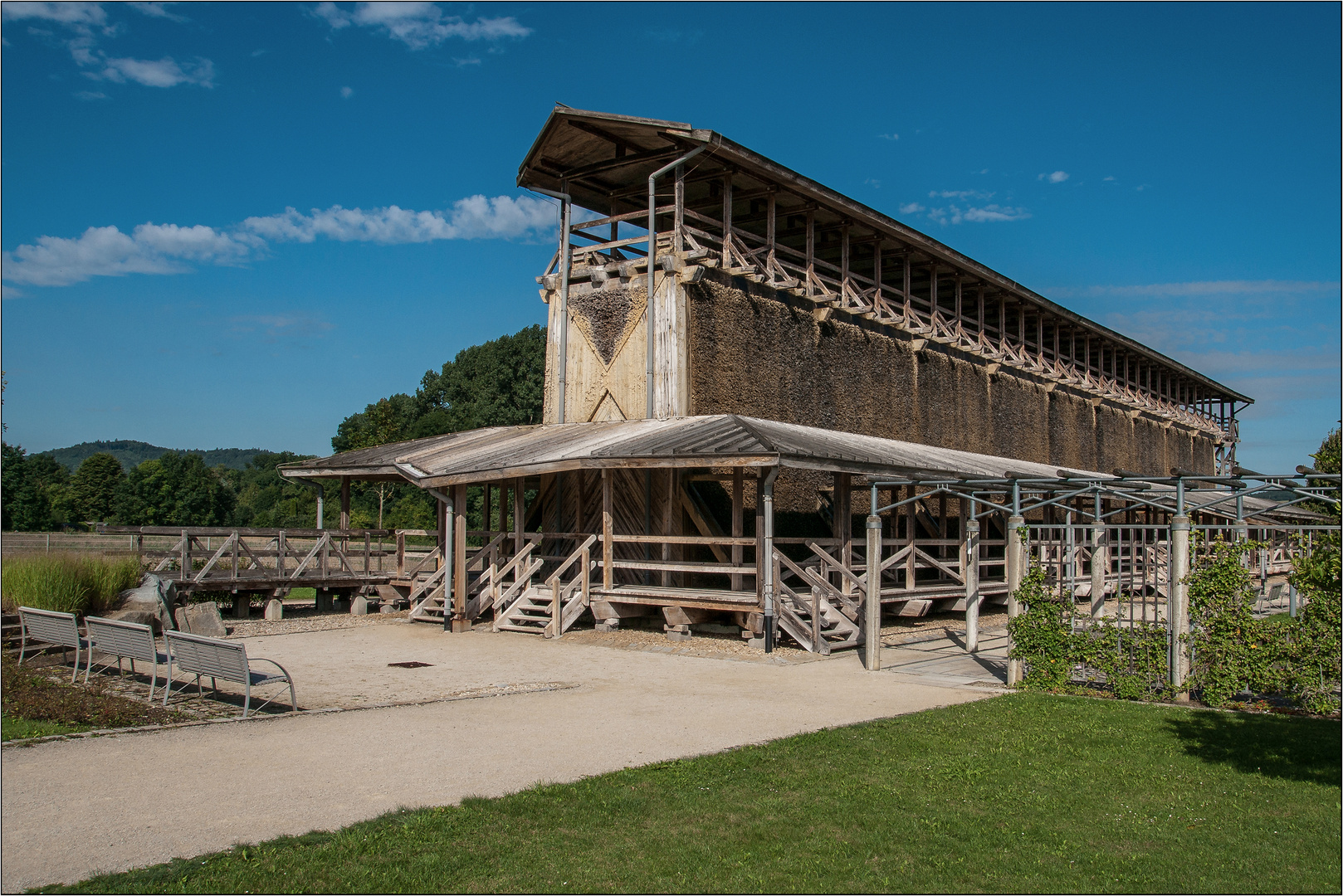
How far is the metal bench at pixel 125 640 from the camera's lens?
9727mm

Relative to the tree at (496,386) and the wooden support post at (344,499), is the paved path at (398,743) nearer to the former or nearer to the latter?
the wooden support post at (344,499)

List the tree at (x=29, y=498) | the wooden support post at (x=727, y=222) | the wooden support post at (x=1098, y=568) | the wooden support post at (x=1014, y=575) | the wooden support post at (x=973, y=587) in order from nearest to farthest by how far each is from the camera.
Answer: the wooden support post at (x=1014, y=575) < the wooden support post at (x=1098, y=568) < the wooden support post at (x=973, y=587) < the wooden support post at (x=727, y=222) < the tree at (x=29, y=498)

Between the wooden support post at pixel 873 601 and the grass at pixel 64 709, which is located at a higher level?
the wooden support post at pixel 873 601

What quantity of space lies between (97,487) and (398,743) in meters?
68.1

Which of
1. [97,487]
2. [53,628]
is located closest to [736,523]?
[53,628]

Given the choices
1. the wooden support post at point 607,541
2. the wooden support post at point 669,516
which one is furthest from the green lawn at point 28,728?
the wooden support post at point 669,516

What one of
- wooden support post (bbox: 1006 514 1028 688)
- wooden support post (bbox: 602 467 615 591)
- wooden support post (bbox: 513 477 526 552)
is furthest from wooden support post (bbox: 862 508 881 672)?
wooden support post (bbox: 513 477 526 552)

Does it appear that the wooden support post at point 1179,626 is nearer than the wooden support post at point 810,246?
Yes

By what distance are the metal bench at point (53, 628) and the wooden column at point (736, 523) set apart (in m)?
8.30

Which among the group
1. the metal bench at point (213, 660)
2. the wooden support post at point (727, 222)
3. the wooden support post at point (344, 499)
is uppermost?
the wooden support post at point (727, 222)

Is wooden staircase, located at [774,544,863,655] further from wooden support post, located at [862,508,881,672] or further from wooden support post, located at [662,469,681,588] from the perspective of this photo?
wooden support post, located at [662,469,681,588]

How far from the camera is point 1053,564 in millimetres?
22844

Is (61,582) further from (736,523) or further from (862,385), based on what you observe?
(862,385)

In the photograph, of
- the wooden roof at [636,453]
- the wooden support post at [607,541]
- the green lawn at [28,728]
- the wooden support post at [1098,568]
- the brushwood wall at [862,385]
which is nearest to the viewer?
the green lawn at [28,728]
